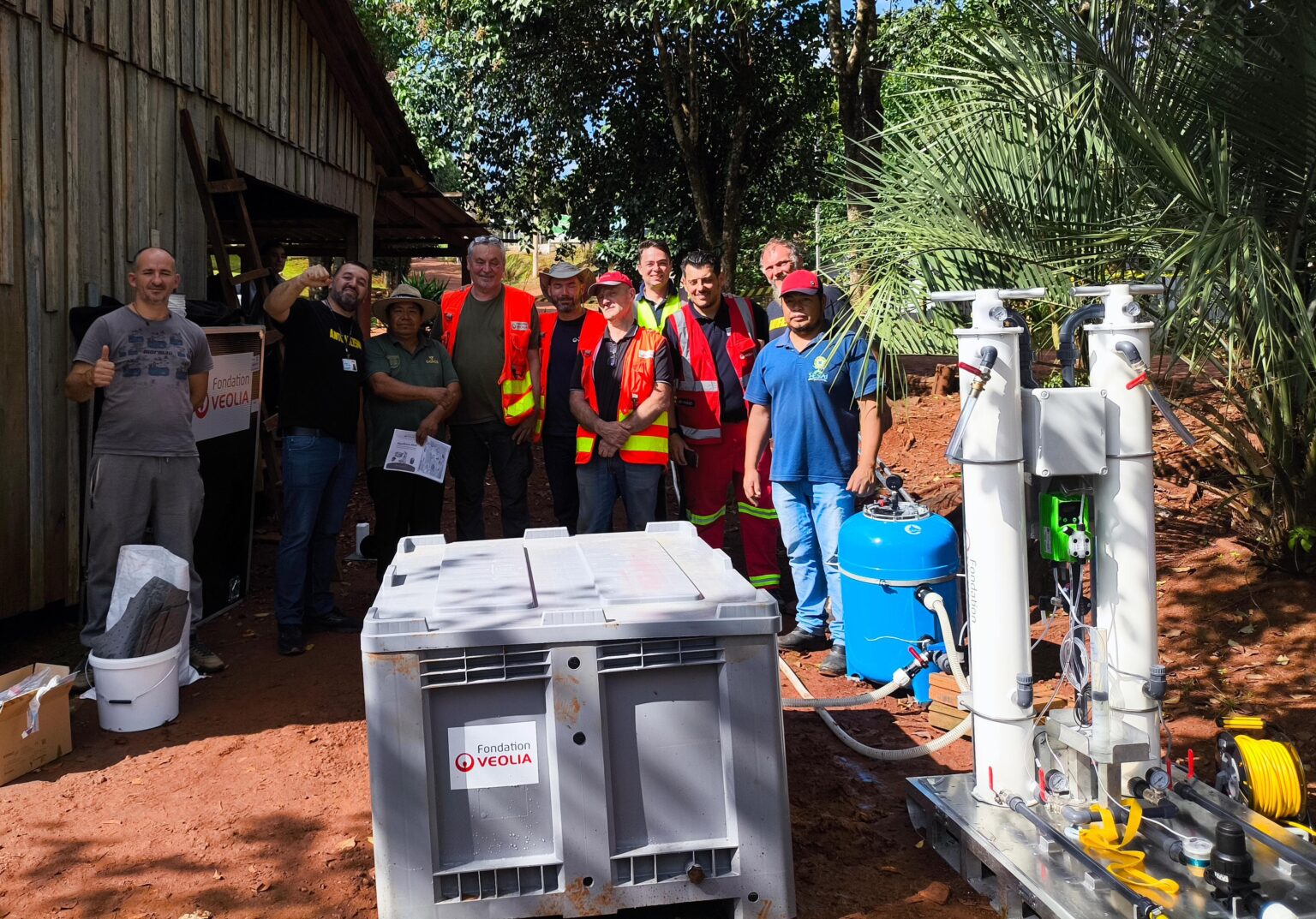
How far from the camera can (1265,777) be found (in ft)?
11.7

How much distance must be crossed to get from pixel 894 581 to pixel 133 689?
3539 millimetres

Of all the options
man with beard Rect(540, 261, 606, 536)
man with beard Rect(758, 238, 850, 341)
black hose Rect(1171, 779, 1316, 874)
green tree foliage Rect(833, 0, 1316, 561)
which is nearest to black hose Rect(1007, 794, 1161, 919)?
black hose Rect(1171, 779, 1316, 874)

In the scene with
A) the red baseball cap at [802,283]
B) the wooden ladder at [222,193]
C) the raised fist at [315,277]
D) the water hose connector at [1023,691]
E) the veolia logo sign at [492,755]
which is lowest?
the veolia logo sign at [492,755]

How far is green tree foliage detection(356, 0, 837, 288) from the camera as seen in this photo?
1490 cm

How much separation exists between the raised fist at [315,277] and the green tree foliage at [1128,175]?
9.16 feet

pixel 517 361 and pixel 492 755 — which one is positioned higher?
pixel 517 361

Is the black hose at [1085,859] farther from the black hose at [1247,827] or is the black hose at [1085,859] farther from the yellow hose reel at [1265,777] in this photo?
the yellow hose reel at [1265,777]

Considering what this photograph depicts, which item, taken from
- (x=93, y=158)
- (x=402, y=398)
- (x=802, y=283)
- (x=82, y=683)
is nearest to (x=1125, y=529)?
(x=802, y=283)

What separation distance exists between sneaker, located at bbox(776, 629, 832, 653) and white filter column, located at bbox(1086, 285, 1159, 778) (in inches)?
106

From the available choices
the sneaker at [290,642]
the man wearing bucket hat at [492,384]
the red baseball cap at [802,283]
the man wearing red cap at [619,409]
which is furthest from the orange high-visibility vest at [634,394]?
the sneaker at [290,642]

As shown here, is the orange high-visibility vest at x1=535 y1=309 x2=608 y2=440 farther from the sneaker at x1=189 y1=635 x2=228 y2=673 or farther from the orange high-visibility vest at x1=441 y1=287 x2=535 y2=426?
the sneaker at x1=189 y1=635 x2=228 y2=673

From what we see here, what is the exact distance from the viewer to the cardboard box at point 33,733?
15.2 ft

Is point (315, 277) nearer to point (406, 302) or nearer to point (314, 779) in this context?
point (406, 302)

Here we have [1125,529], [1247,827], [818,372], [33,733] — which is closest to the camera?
[1247,827]
